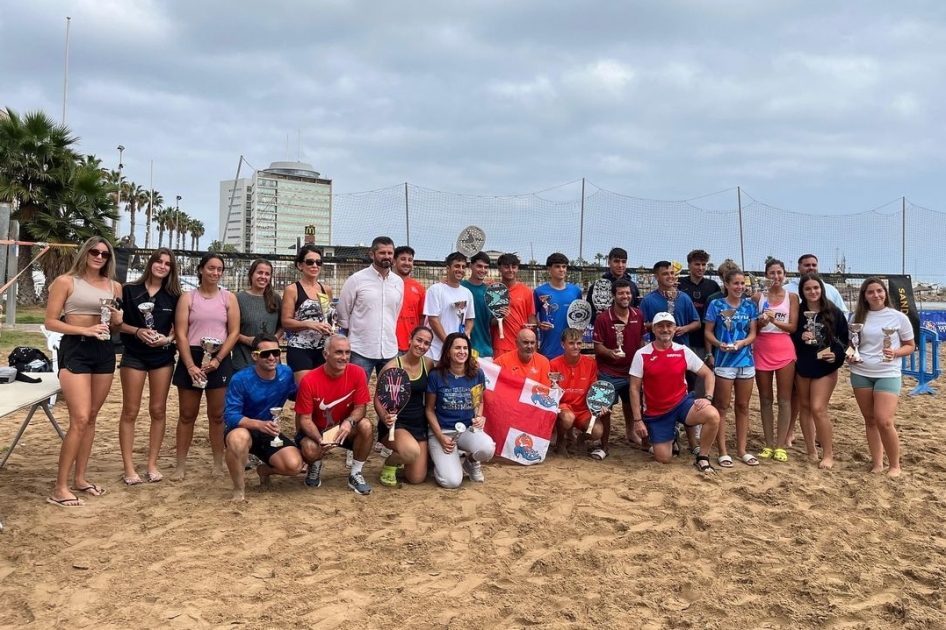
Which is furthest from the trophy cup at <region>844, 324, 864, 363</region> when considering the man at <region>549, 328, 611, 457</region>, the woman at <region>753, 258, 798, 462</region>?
the man at <region>549, 328, 611, 457</region>

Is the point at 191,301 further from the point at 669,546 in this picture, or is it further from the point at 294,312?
the point at 669,546

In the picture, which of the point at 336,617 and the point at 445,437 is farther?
the point at 445,437

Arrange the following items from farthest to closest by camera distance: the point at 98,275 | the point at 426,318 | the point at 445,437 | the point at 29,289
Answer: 1. the point at 29,289
2. the point at 426,318
3. the point at 445,437
4. the point at 98,275

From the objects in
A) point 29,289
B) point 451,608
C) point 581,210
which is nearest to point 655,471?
point 451,608

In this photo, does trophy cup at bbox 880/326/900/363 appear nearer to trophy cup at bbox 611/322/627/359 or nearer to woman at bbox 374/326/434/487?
trophy cup at bbox 611/322/627/359

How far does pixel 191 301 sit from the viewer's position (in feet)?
16.1

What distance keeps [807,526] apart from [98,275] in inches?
206

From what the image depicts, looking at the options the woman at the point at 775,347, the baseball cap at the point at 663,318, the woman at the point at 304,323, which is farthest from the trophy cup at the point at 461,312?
the woman at the point at 775,347

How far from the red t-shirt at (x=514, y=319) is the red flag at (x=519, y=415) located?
0.45 m

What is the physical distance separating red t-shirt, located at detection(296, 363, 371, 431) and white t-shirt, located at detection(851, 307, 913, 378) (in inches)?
159

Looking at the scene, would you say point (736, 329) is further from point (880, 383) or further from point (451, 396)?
point (451, 396)

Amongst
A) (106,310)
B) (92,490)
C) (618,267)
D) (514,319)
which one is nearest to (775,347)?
(618,267)

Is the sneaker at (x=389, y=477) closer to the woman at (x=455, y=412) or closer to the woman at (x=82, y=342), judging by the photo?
the woman at (x=455, y=412)

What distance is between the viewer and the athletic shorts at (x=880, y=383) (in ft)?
16.9
